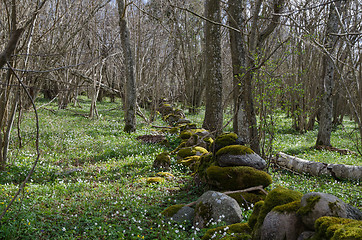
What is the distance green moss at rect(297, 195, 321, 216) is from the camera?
3143 millimetres

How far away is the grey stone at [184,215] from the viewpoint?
5258 millimetres

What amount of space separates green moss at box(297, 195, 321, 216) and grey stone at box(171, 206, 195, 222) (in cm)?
254

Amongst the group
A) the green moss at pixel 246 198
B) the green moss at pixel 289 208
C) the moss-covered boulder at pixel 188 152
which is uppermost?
the green moss at pixel 289 208

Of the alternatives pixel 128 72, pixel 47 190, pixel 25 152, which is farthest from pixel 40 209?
pixel 128 72

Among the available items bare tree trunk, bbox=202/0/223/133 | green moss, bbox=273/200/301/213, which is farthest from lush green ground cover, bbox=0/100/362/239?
bare tree trunk, bbox=202/0/223/133

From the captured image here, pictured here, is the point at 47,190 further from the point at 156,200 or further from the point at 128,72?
the point at 128,72

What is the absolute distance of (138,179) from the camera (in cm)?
751

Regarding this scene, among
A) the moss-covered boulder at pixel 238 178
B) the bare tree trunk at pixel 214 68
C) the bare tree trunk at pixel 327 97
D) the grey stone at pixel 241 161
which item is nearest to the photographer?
the moss-covered boulder at pixel 238 178

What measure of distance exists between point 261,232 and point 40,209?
156 inches

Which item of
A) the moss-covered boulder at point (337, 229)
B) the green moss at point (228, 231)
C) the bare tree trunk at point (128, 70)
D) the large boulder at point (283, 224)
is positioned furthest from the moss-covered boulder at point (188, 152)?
the moss-covered boulder at point (337, 229)

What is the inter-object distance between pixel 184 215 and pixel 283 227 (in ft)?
8.04

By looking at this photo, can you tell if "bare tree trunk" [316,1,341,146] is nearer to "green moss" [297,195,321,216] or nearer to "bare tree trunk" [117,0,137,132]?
"bare tree trunk" [117,0,137,132]

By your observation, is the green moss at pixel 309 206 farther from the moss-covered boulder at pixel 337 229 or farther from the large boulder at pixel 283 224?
the moss-covered boulder at pixel 337 229

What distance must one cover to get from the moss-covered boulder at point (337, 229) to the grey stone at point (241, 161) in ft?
11.6
